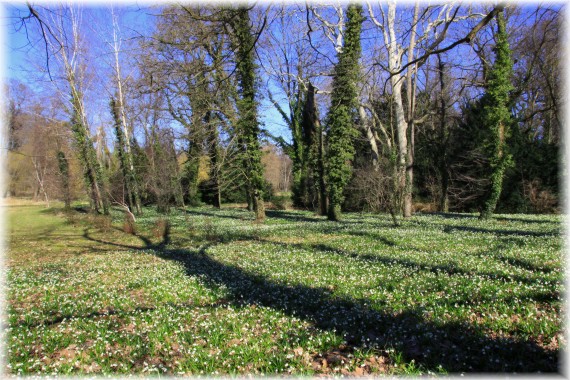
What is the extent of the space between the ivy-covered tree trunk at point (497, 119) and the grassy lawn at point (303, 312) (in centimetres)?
1007

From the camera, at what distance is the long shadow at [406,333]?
12.4 ft

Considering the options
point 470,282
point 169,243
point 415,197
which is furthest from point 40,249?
point 415,197

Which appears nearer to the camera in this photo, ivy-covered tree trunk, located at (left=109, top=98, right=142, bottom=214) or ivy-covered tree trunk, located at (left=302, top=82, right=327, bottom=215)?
ivy-covered tree trunk, located at (left=302, top=82, right=327, bottom=215)

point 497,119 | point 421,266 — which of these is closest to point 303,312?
point 421,266

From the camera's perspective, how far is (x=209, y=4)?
6938 mm

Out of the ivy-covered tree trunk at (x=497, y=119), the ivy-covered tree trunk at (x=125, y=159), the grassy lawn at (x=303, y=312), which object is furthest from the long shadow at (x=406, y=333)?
the ivy-covered tree trunk at (x=125, y=159)

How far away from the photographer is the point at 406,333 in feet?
15.4

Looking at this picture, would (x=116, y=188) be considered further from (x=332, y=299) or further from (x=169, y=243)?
(x=332, y=299)

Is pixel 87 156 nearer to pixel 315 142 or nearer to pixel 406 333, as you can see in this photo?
pixel 315 142

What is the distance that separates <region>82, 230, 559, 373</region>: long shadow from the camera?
12.4ft

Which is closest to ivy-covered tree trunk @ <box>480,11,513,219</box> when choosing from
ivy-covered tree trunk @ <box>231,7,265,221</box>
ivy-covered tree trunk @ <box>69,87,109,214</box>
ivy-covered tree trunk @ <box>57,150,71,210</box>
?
ivy-covered tree trunk @ <box>231,7,265,221</box>

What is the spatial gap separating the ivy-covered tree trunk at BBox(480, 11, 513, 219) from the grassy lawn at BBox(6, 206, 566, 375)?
10.1 meters

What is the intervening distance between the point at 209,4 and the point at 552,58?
55.7ft

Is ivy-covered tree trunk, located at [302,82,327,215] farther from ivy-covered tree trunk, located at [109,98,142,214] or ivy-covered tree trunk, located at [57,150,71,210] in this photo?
ivy-covered tree trunk, located at [57,150,71,210]
